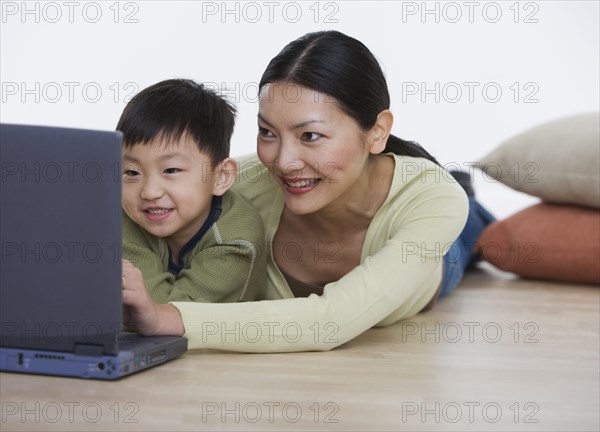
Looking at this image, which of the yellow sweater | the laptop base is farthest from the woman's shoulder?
the laptop base

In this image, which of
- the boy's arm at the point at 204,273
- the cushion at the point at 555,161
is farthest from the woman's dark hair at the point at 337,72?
the cushion at the point at 555,161

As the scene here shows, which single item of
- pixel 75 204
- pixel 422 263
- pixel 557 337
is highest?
pixel 75 204

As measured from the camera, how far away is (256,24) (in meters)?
3.74

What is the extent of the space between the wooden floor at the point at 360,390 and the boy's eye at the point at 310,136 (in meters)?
0.42

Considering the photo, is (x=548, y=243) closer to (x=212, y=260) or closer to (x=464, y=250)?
(x=464, y=250)

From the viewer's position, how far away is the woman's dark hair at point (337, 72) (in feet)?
5.86

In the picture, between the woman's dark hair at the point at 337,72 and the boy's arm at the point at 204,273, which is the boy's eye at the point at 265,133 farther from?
the boy's arm at the point at 204,273

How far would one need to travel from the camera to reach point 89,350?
4.61 feet

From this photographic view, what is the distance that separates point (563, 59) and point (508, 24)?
30 centimetres

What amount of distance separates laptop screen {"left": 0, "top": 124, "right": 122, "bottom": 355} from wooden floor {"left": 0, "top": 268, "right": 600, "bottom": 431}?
115 millimetres

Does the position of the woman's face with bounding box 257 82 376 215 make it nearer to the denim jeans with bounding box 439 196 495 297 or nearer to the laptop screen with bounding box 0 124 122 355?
the laptop screen with bounding box 0 124 122 355

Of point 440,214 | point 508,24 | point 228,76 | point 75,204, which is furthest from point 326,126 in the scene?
point 508,24

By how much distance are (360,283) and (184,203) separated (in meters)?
0.39

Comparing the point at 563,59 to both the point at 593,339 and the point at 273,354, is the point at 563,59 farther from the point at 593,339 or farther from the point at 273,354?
the point at 273,354
